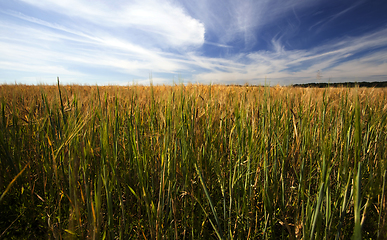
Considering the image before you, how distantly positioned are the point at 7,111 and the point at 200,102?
55.9 inches

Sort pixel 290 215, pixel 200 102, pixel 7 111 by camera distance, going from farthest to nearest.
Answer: pixel 7 111 → pixel 200 102 → pixel 290 215

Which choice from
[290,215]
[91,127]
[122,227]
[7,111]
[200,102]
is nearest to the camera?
[122,227]

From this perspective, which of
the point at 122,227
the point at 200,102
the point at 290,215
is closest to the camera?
the point at 122,227

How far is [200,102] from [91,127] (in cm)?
63

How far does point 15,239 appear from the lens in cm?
86

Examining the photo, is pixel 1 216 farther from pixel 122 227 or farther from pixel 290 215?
pixel 290 215

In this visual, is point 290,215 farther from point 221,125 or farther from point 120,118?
point 120,118

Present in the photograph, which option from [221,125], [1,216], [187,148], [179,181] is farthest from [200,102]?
[1,216]

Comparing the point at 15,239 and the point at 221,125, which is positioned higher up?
the point at 221,125

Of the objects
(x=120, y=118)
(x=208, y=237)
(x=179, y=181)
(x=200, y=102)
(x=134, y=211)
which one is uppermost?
(x=200, y=102)

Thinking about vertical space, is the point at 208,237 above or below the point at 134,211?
below

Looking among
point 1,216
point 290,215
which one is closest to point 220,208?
point 290,215

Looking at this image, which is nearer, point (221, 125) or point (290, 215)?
point (290, 215)

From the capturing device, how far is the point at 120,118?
1.10 meters
